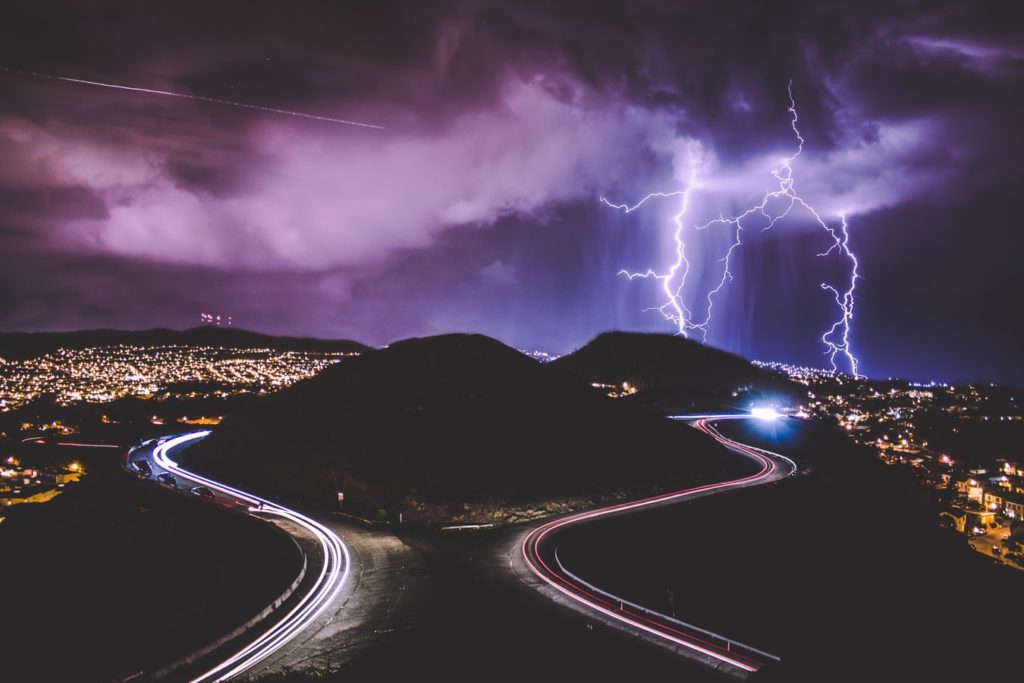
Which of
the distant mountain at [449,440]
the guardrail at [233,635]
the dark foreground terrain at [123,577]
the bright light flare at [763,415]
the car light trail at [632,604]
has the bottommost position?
the dark foreground terrain at [123,577]

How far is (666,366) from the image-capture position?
172375 mm

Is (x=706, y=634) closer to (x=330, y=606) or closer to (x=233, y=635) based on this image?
(x=330, y=606)

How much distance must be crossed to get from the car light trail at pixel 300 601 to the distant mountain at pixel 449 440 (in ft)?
11.9

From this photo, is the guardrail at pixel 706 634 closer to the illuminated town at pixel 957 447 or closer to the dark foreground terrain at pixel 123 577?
the dark foreground terrain at pixel 123 577

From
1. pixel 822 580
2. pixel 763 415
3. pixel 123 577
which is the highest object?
pixel 763 415

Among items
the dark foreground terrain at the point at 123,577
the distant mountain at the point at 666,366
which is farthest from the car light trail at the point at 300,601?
the distant mountain at the point at 666,366

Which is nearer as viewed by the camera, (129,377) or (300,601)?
(300,601)

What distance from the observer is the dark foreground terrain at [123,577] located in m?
21.3

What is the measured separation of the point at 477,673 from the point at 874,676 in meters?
11.4

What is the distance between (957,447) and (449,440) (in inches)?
3645

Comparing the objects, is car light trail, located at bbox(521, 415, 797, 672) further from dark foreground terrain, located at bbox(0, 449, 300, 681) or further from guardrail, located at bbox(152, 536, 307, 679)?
dark foreground terrain, located at bbox(0, 449, 300, 681)

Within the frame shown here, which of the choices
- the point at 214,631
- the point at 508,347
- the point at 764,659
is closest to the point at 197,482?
the point at 214,631

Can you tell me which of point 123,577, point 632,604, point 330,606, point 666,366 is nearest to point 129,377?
point 123,577

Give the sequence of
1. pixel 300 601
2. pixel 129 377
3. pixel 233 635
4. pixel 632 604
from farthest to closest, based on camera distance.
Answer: pixel 129 377
pixel 300 601
pixel 632 604
pixel 233 635
